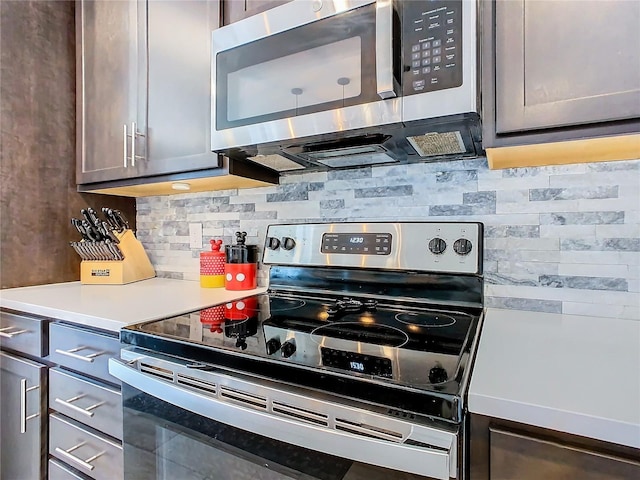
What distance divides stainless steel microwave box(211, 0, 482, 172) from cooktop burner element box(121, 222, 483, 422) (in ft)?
0.99

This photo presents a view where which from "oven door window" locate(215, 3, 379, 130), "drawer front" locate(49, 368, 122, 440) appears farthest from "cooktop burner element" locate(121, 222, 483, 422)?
"oven door window" locate(215, 3, 379, 130)

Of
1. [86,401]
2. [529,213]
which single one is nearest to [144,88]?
[86,401]

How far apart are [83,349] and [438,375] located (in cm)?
102

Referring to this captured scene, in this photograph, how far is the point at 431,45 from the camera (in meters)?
0.89

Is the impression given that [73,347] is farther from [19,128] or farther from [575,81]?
[575,81]

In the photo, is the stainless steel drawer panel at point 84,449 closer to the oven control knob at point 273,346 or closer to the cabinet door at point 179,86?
the oven control knob at point 273,346

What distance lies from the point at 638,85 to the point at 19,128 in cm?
216

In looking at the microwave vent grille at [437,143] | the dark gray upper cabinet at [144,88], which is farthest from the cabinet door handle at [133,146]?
the microwave vent grille at [437,143]

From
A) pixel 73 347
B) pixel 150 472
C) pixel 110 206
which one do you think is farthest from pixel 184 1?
pixel 150 472

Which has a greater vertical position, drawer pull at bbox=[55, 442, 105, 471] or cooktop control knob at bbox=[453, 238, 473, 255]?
cooktop control knob at bbox=[453, 238, 473, 255]

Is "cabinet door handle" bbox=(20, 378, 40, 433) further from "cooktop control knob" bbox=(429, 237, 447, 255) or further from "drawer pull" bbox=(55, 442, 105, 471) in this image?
"cooktop control knob" bbox=(429, 237, 447, 255)

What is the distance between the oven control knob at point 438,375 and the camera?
0.61 meters

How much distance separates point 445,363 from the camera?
705mm

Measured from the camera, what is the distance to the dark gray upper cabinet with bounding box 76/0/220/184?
1347 mm
